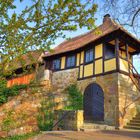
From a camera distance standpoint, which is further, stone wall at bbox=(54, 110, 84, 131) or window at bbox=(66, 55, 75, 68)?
window at bbox=(66, 55, 75, 68)

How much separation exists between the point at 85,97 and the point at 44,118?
3.42 meters

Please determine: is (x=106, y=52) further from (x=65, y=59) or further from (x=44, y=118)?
(x=44, y=118)

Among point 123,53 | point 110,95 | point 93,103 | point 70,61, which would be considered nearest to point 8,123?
Result: point 110,95

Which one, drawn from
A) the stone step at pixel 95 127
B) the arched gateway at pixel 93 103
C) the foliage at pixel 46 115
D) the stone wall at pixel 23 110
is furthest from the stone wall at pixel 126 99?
the stone wall at pixel 23 110

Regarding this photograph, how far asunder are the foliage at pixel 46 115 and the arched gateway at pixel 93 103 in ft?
8.60

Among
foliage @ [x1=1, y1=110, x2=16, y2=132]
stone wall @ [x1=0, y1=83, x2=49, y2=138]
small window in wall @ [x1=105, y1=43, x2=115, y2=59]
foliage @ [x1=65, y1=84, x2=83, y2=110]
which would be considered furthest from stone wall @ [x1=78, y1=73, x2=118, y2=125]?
foliage @ [x1=1, y1=110, x2=16, y2=132]

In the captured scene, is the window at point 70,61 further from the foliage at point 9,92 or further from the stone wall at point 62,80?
the foliage at point 9,92

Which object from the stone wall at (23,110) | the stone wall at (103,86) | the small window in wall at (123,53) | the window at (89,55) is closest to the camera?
the stone wall at (23,110)

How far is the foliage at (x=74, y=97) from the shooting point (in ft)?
47.1

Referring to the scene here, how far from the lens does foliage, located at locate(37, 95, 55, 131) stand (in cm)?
1273

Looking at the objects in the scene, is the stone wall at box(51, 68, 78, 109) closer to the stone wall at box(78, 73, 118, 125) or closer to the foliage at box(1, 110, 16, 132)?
the stone wall at box(78, 73, 118, 125)

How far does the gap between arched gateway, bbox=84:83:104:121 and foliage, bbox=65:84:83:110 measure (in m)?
0.59

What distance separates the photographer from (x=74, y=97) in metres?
14.9

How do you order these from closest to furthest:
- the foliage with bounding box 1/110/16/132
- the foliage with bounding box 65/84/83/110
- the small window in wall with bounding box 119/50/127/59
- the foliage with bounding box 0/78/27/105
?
the foliage with bounding box 1/110/16/132, the foliage with bounding box 0/78/27/105, the foliage with bounding box 65/84/83/110, the small window in wall with bounding box 119/50/127/59
